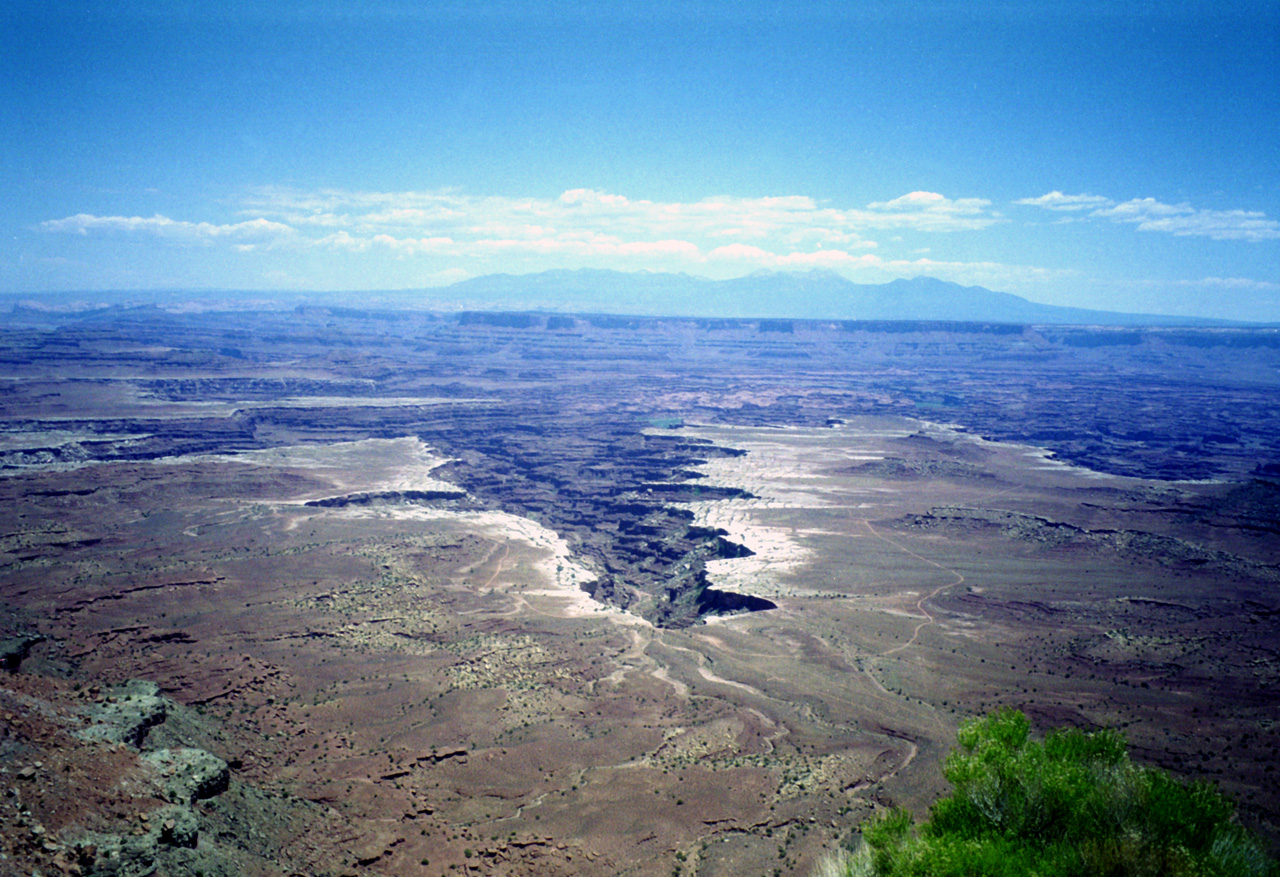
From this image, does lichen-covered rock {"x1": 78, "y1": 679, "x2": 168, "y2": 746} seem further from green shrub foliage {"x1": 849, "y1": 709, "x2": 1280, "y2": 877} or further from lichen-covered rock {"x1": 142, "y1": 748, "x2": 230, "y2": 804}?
green shrub foliage {"x1": 849, "y1": 709, "x2": 1280, "y2": 877}

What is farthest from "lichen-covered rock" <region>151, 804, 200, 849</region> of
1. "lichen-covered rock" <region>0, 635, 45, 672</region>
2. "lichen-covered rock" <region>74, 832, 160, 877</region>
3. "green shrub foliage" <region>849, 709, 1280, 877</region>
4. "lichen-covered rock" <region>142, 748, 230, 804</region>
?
"green shrub foliage" <region>849, 709, 1280, 877</region>

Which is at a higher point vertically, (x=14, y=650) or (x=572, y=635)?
(x=14, y=650)

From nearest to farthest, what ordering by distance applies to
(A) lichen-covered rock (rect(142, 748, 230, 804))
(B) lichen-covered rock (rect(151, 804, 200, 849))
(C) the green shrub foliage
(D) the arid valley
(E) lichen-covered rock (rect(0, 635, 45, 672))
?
(C) the green shrub foliage, (B) lichen-covered rock (rect(151, 804, 200, 849)), (A) lichen-covered rock (rect(142, 748, 230, 804)), (D) the arid valley, (E) lichen-covered rock (rect(0, 635, 45, 672))

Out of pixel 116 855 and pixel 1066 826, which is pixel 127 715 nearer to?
pixel 116 855

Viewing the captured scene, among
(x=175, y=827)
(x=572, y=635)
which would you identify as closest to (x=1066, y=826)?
(x=175, y=827)

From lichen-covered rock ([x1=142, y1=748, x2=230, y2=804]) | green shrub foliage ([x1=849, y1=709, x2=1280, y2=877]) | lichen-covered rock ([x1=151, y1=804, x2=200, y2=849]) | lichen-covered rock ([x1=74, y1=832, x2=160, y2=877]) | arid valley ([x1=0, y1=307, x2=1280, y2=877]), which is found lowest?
arid valley ([x1=0, y1=307, x2=1280, y2=877])

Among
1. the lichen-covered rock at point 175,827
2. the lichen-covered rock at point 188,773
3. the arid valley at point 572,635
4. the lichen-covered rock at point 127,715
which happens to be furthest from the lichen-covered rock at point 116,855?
the lichen-covered rock at point 127,715
